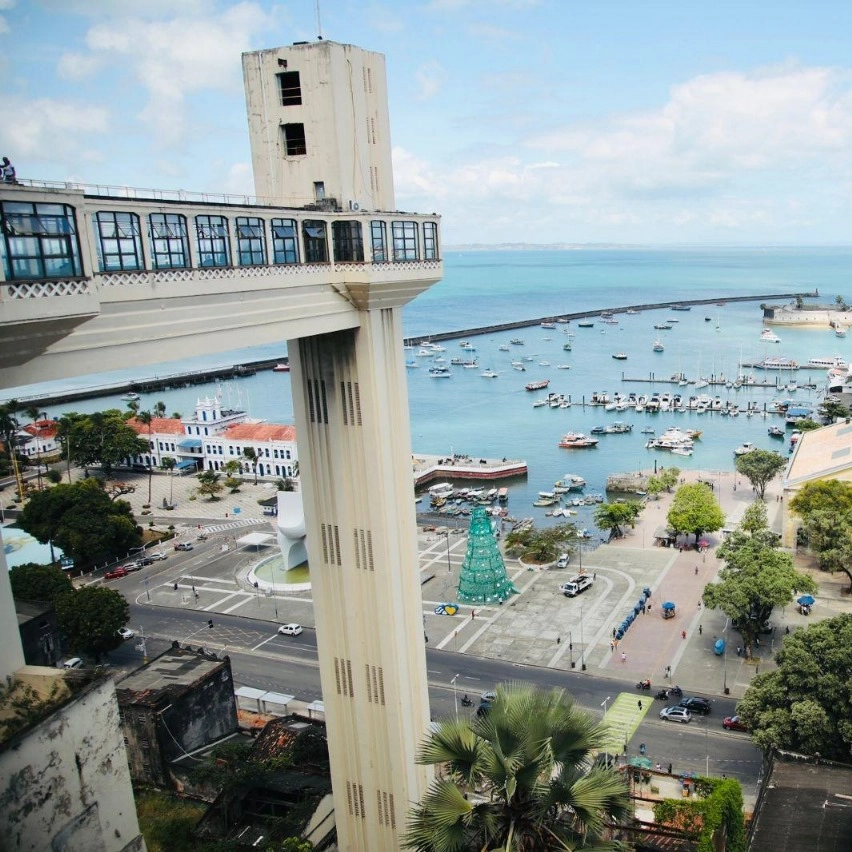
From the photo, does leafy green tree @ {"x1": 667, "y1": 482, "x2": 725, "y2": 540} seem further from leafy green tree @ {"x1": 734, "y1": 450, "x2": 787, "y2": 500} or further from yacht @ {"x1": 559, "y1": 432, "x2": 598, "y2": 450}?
yacht @ {"x1": 559, "y1": 432, "x2": 598, "y2": 450}

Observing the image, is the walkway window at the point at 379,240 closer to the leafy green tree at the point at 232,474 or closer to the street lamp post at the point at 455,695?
the street lamp post at the point at 455,695

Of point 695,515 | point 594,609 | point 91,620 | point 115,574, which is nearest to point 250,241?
point 91,620

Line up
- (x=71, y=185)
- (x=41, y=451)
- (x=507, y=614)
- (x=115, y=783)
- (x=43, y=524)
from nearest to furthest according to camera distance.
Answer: (x=71, y=185), (x=115, y=783), (x=507, y=614), (x=43, y=524), (x=41, y=451)

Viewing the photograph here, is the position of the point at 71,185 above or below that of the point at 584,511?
above

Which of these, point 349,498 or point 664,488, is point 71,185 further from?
point 664,488

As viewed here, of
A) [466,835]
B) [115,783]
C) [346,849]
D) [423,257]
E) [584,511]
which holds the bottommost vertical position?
[584,511]

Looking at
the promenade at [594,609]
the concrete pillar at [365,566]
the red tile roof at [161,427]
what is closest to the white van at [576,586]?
the promenade at [594,609]

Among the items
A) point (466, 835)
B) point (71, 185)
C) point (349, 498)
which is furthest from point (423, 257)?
point (466, 835)

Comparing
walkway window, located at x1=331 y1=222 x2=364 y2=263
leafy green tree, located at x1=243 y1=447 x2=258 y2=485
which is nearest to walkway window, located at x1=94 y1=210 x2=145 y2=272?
walkway window, located at x1=331 y1=222 x2=364 y2=263

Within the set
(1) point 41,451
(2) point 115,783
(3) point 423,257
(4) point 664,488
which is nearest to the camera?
(2) point 115,783
